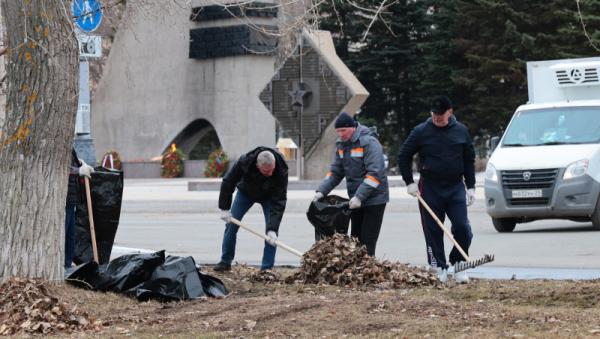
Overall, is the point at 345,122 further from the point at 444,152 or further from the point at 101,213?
the point at 101,213

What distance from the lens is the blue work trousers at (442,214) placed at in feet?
37.6

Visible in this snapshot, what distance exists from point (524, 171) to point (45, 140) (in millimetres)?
9592

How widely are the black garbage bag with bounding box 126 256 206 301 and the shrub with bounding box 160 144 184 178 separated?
1380 inches

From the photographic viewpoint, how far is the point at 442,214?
11625 millimetres

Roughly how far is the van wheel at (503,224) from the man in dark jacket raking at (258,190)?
6620mm

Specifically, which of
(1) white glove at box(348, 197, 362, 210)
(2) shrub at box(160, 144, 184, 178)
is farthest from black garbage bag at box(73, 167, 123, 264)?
(2) shrub at box(160, 144, 184, 178)

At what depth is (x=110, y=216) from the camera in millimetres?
12469

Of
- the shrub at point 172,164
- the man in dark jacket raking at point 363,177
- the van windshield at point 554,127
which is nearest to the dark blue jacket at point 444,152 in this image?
the man in dark jacket raking at point 363,177

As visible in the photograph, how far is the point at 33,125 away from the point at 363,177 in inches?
142

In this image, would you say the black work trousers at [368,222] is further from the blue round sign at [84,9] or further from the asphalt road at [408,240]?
the blue round sign at [84,9]

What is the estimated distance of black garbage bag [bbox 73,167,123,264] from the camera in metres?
12.4

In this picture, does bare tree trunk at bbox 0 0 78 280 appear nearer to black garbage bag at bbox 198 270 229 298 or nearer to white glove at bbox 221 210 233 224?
black garbage bag at bbox 198 270 229 298

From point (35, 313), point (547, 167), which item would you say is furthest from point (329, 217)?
point (547, 167)

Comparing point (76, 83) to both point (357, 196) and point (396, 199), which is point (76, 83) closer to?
point (357, 196)
